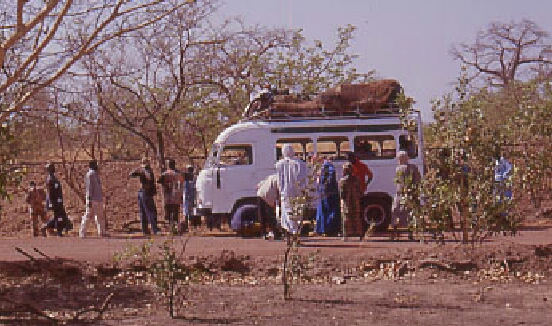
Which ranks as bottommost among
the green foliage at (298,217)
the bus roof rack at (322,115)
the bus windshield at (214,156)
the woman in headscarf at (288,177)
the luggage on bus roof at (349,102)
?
the green foliage at (298,217)

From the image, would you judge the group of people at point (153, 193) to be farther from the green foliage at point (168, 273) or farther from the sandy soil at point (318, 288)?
the green foliage at point (168, 273)

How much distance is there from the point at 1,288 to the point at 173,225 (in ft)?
10.2

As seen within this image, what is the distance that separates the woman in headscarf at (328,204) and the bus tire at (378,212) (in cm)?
99

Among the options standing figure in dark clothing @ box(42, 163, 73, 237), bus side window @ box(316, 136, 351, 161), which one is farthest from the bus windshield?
standing figure in dark clothing @ box(42, 163, 73, 237)

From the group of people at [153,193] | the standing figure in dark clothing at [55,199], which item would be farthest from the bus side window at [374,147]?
the standing figure in dark clothing at [55,199]

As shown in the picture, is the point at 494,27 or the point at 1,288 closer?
the point at 1,288

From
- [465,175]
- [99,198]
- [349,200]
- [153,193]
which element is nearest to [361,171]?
[349,200]

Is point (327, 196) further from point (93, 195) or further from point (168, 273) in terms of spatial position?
point (168, 273)

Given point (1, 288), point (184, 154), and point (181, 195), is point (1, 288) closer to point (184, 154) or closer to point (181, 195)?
point (181, 195)

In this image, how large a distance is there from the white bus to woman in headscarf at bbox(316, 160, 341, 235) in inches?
37.0

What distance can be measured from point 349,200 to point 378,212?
210 cm

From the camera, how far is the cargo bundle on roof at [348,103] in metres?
18.7

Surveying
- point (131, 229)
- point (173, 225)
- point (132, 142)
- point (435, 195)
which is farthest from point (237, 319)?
point (132, 142)

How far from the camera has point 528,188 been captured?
12.1m
